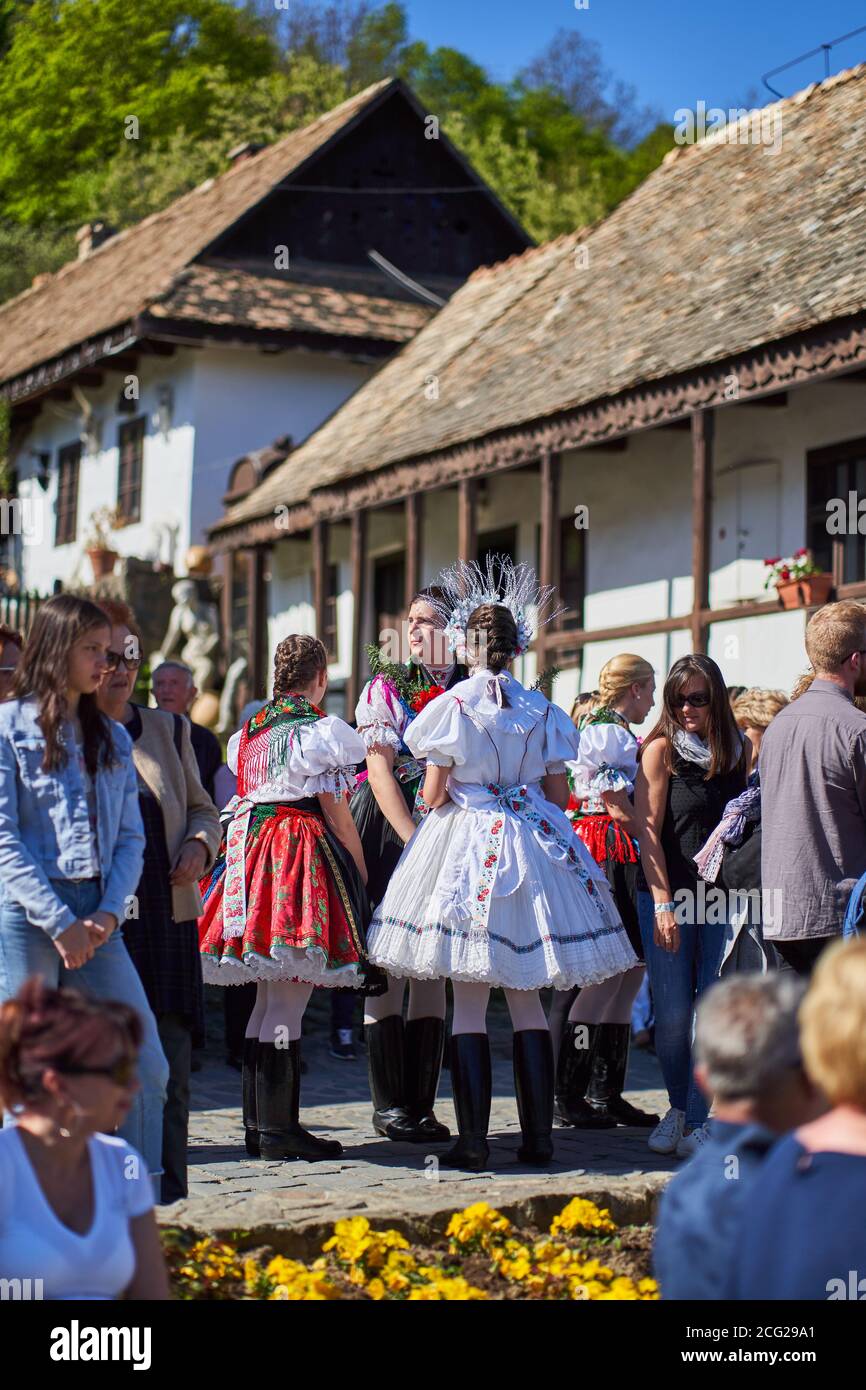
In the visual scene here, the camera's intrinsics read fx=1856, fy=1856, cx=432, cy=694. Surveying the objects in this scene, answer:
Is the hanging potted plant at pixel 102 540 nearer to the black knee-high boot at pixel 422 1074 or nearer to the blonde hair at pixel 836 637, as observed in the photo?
the black knee-high boot at pixel 422 1074

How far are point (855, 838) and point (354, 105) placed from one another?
2349cm

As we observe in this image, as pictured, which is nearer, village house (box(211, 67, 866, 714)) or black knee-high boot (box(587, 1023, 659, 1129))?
black knee-high boot (box(587, 1023, 659, 1129))

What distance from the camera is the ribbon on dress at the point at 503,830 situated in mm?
6602

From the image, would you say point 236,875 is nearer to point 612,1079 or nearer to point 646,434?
point 612,1079

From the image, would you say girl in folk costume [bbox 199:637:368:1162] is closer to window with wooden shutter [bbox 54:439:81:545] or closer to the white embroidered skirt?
the white embroidered skirt

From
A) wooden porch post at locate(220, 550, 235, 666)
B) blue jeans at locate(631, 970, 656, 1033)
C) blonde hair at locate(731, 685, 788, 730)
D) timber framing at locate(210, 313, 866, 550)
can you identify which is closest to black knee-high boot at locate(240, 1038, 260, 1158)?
blonde hair at locate(731, 685, 788, 730)

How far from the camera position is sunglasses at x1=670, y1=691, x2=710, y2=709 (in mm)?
7090

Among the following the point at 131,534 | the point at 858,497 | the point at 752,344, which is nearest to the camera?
the point at 752,344

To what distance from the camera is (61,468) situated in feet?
97.7

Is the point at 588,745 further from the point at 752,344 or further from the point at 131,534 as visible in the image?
the point at 131,534

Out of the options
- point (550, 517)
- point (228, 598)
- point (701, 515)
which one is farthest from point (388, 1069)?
point (228, 598)

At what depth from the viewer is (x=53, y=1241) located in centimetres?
331

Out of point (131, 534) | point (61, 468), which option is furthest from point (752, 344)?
point (61, 468)

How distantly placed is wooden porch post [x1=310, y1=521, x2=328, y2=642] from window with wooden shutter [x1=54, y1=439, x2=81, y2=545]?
8739 mm
